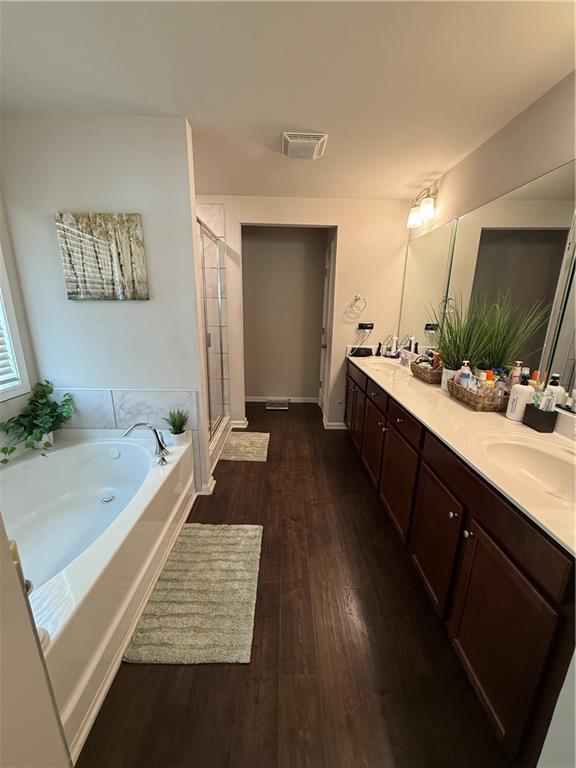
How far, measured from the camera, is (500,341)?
5.79 ft

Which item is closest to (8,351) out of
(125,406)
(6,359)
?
(6,359)

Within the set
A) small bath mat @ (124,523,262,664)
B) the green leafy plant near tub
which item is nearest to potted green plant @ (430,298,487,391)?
small bath mat @ (124,523,262,664)

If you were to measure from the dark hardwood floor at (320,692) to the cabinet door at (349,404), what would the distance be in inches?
56.5

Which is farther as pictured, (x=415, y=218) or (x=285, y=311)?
(x=285, y=311)

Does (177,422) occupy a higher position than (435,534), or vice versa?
(177,422)

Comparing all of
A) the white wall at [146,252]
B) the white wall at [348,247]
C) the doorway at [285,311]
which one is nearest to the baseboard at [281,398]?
the doorway at [285,311]

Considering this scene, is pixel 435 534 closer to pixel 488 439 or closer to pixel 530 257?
pixel 488 439

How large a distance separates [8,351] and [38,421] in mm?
489

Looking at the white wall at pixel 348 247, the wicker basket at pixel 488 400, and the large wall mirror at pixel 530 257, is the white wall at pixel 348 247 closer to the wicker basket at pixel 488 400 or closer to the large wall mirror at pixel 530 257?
the large wall mirror at pixel 530 257

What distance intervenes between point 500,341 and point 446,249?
1002mm

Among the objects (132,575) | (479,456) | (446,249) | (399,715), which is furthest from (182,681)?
(446,249)

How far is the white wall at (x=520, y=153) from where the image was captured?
1.38 m

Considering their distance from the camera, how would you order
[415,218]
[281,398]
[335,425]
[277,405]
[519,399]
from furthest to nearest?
[281,398]
[277,405]
[335,425]
[415,218]
[519,399]

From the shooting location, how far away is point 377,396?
2.27 m
